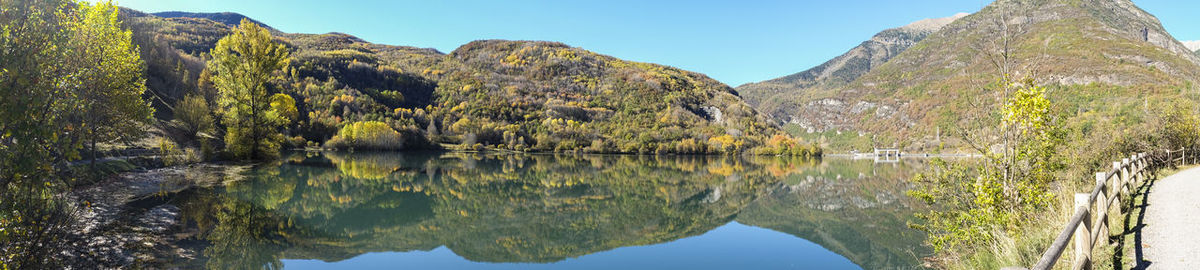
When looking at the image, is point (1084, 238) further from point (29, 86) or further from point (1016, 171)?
point (29, 86)

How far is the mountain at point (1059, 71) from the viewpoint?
27.6 ft

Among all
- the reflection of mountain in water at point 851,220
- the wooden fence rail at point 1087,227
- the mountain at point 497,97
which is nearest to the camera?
the wooden fence rail at point 1087,227

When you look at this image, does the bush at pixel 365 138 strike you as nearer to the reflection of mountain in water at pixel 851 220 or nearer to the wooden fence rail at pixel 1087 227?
the reflection of mountain in water at pixel 851 220

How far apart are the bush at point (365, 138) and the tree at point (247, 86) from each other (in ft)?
154

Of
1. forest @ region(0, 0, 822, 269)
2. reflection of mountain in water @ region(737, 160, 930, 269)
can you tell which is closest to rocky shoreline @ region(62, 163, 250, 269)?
forest @ region(0, 0, 822, 269)

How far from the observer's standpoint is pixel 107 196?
13523mm

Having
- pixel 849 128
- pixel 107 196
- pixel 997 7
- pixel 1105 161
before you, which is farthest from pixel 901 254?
pixel 849 128

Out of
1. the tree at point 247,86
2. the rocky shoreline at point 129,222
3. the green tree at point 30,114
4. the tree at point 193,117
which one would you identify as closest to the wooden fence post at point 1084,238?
the green tree at point 30,114

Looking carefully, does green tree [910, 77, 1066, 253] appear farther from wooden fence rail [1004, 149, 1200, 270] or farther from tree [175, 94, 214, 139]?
tree [175, 94, 214, 139]

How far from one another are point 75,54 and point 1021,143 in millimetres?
13847

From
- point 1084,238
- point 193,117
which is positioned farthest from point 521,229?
point 193,117

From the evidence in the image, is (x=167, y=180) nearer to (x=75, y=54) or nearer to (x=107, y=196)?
(x=107, y=196)

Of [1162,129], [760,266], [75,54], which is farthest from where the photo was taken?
[1162,129]

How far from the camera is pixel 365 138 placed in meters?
73.2
